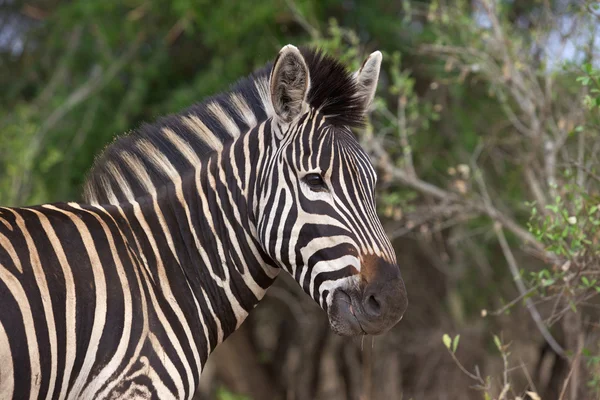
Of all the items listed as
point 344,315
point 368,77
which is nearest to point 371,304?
point 344,315

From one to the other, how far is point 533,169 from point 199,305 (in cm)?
521

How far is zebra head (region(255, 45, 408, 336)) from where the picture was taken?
3.71m

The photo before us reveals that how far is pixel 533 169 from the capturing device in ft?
27.0

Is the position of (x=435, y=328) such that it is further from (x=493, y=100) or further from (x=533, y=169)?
(x=533, y=169)

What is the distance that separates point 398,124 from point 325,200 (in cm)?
430

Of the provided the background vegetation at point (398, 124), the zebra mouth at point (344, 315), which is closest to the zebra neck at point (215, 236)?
the zebra mouth at point (344, 315)

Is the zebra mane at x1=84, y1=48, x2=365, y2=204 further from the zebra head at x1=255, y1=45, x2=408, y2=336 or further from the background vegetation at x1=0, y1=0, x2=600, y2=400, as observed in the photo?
the background vegetation at x1=0, y1=0, x2=600, y2=400

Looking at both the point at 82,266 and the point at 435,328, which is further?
the point at 435,328

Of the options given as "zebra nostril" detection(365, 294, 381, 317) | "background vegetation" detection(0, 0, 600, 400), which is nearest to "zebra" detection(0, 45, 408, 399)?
"zebra nostril" detection(365, 294, 381, 317)

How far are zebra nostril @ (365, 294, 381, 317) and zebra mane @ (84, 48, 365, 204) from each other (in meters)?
1.05

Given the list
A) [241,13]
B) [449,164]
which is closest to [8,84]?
[241,13]

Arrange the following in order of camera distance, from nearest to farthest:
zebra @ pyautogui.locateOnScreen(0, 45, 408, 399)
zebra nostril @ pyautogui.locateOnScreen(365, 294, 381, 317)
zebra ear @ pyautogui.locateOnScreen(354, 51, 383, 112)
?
zebra @ pyautogui.locateOnScreen(0, 45, 408, 399) < zebra nostril @ pyautogui.locateOnScreen(365, 294, 381, 317) < zebra ear @ pyautogui.locateOnScreen(354, 51, 383, 112)

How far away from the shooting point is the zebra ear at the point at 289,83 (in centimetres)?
394

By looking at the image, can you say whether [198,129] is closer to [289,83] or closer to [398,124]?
[289,83]
